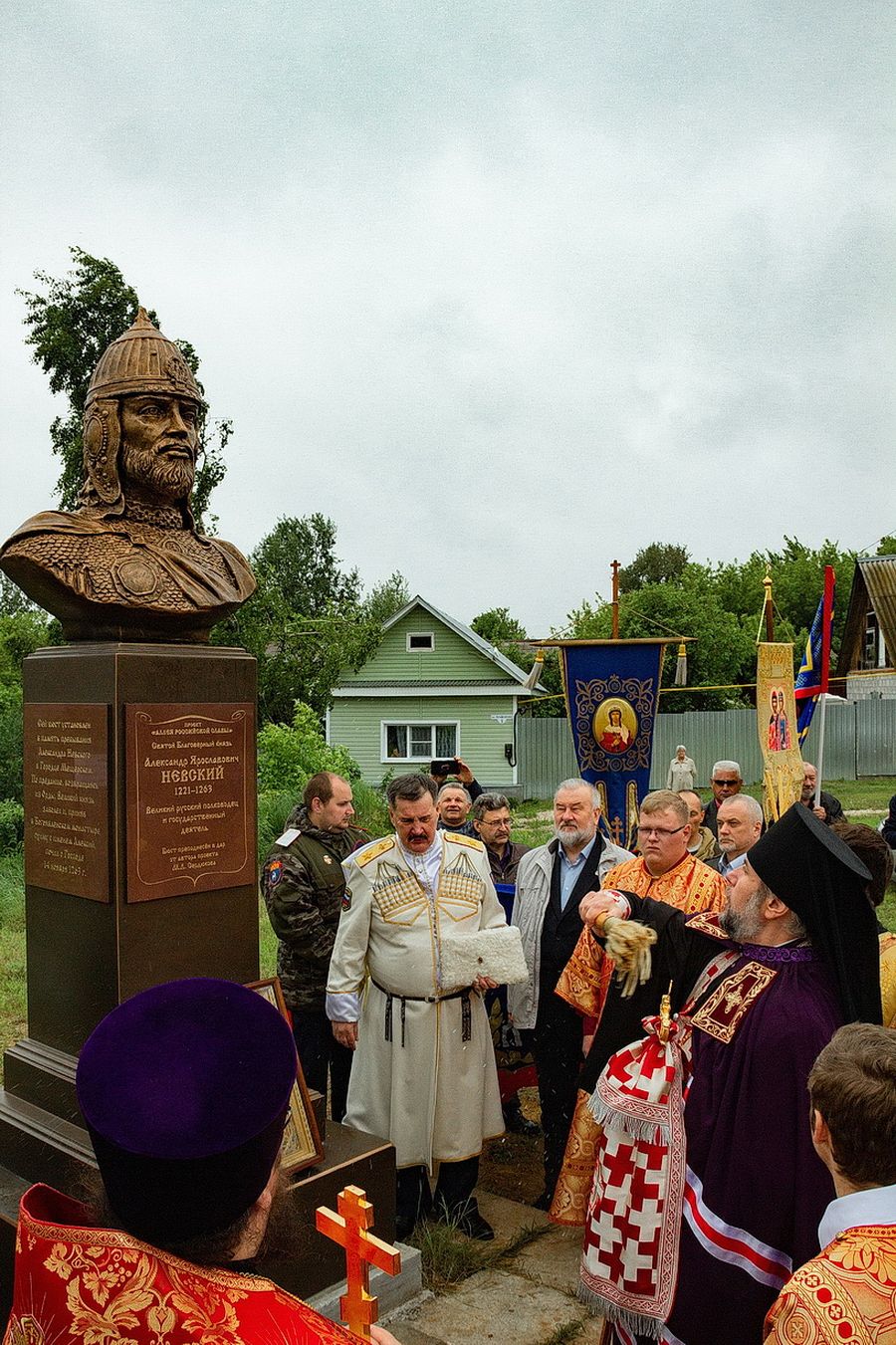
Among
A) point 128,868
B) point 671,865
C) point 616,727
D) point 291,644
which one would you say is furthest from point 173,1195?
point 291,644

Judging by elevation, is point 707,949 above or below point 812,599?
below

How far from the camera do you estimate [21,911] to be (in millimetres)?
11211

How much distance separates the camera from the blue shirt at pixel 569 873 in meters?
4.89

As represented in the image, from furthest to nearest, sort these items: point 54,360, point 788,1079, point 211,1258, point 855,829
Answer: point 54,360
point 855,829
point 788,1079
point 211,1258

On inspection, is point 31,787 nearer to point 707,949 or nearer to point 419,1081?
point 419,1081

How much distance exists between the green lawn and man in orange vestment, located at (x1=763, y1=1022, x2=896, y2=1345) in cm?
328

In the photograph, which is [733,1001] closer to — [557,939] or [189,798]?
[557,939]

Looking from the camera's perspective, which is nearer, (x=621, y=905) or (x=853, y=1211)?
(x=853, y=1211)

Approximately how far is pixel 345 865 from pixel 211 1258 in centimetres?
310

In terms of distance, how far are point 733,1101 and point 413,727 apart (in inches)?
950

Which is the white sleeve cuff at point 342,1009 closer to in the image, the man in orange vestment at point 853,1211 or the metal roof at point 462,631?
the man in orange vestment at point 853,1211

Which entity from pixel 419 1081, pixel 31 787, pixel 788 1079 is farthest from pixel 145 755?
pixel 788 1079

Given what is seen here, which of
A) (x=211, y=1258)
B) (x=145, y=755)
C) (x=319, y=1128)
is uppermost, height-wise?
(x=145, y=755)

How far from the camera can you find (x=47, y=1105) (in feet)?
13.1
